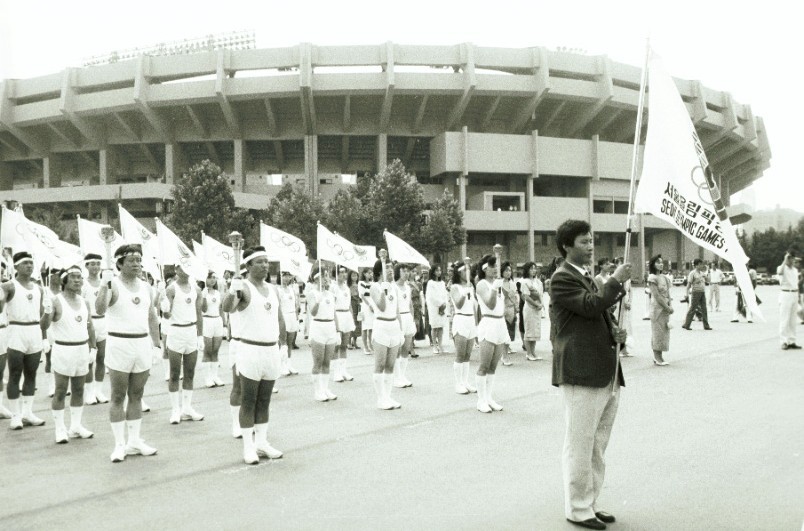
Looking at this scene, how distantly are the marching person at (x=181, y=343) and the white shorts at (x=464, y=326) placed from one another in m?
3.69

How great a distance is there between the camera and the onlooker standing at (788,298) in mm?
13461

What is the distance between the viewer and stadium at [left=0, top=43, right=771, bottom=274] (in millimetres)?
45469

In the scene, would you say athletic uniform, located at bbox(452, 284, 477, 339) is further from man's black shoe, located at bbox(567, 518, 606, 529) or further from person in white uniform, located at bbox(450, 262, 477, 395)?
man's black shoe, located at bbox(567, 518, 606, 529)

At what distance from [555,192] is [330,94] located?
23195mm

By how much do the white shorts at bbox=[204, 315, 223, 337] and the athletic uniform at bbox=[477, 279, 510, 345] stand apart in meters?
4.54

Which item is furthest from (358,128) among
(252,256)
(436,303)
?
(252,256)

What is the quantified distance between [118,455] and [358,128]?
151ft

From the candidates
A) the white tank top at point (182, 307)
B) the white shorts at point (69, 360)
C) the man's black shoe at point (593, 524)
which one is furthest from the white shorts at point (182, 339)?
the man's black shoe at point (593, 524)

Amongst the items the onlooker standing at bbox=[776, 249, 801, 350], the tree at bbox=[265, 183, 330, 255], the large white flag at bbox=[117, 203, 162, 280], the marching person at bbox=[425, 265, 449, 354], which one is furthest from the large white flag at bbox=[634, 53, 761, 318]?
the tree at bbox=[265, 183, 330, 255]

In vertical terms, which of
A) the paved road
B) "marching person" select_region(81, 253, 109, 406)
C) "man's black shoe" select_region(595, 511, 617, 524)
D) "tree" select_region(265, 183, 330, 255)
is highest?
"tree" select_region(265, 183, 330, 255)

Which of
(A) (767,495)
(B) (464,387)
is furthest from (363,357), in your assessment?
(A) (767,495)

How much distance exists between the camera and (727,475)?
5344 mm

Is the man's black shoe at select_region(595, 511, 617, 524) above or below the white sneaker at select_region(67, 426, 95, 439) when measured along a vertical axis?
above

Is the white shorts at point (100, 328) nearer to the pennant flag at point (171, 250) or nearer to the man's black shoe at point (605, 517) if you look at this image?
the pennant flag at point (171, 250)
